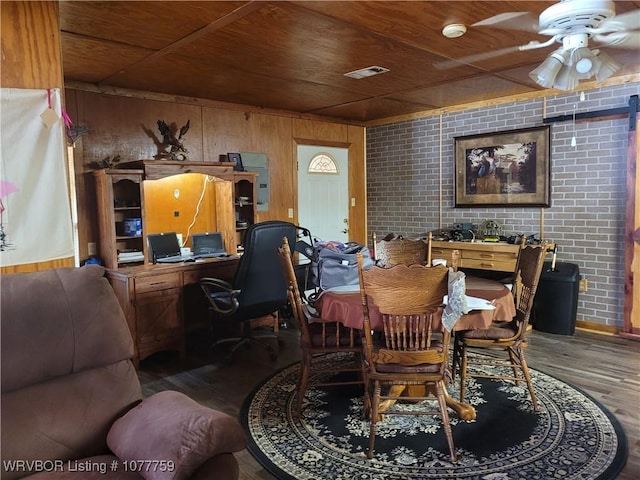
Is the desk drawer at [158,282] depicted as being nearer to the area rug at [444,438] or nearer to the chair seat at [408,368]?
the area rug at [444,438]

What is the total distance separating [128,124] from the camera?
430 centimetres

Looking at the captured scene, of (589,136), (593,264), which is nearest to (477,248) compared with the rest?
(593,264)

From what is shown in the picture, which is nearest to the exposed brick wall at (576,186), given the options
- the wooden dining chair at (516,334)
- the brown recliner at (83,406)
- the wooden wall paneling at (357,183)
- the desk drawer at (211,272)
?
the wooden wall paneling at (357,183)

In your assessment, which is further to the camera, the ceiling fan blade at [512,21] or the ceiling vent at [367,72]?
the ceiling vent at [367,72]

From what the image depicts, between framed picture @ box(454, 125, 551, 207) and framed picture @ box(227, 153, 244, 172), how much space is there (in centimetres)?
258

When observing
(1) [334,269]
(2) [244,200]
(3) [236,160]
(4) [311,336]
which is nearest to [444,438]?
(4) [311,336]

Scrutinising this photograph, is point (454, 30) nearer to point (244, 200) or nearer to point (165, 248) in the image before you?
point (244, 200)

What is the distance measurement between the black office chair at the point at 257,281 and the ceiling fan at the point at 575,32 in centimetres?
203

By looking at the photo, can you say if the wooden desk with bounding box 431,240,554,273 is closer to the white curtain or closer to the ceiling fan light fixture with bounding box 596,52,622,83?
the ceiling fan light fixture with bounding box 596,52,622,83

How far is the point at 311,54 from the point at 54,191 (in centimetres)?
206

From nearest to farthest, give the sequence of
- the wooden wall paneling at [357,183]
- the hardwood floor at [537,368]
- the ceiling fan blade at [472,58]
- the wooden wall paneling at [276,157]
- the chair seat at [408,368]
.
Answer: the chair seat at [408,368], the hardwood floor at [537,368], the ceiling fan blade at [472,58], the wooden wall paneling at [276,157], the wooden wall paneling at [357,183]

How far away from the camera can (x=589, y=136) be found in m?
4.49

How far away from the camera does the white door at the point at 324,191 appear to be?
5.89 m

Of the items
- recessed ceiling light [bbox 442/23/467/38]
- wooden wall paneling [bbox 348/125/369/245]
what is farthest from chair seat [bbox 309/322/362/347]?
wooden wall paneling [bbox 348/125/369/245]
